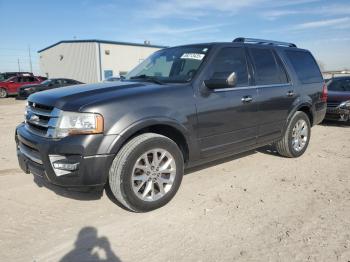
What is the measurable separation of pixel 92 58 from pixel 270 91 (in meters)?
29.6

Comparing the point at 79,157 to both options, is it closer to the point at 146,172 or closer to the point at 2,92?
the point at 146,172

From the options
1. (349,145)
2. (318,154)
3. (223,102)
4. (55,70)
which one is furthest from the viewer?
(55,70)

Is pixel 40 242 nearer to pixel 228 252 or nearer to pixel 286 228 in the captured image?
pixel 228 252

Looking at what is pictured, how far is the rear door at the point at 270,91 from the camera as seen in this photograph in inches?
196

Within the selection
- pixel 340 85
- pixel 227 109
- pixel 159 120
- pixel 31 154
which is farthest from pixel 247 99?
pixel 340 85

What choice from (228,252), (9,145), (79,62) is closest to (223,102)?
(228,252)

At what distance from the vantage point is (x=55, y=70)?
1465 inches

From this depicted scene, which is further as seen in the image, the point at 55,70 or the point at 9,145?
the point at 55,70

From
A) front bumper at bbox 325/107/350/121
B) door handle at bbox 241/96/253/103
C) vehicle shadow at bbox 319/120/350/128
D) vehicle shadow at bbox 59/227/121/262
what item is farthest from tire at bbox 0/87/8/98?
vehicle shadow at bbox 59/227/121/262

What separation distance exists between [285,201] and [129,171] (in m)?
1.90

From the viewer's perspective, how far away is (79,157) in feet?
10.6

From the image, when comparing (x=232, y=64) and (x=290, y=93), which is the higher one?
(x=232, y=64)

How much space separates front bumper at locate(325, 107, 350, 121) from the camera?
923 cm

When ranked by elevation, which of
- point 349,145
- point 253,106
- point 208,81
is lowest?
point 349,145
